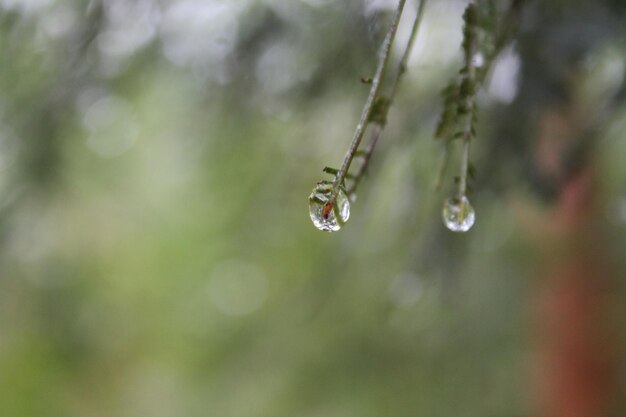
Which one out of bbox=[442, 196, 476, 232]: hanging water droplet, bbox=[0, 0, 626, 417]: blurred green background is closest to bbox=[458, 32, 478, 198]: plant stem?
bbox=[442, 196, 476, 232]: hanging water droplet

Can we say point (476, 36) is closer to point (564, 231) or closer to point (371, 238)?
point (371, 238)

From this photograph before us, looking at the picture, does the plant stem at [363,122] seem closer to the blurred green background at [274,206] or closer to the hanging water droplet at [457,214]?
the hanging water droplet at [457,214]

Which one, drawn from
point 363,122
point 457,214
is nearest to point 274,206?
point 457,214

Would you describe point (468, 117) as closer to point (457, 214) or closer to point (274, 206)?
point (457, 214)

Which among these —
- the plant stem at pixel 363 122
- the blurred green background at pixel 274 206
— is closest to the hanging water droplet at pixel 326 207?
the plant stem at pixel 363 122

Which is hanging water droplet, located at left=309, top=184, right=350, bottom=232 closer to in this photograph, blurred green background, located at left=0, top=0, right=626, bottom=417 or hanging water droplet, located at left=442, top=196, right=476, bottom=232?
hanging water droplet, located at left=442, top=196, right=476, bottom=232

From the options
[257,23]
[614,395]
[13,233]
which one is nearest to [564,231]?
[614,395]

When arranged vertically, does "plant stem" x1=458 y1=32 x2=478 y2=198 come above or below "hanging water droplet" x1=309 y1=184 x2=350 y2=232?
above

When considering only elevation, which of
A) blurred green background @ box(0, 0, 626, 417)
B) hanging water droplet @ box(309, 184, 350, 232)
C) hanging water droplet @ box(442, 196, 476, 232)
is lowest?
hanging water droplet @ box(309, 184, 350, 232)
